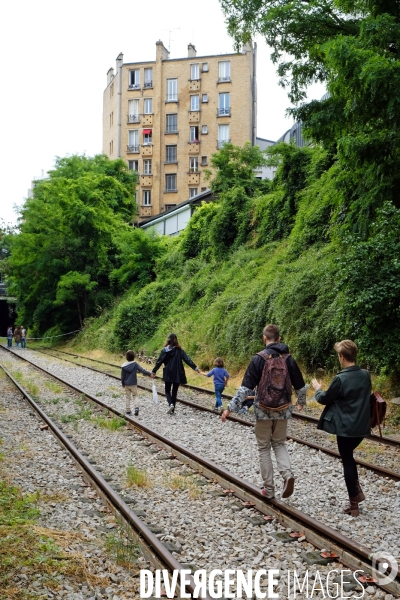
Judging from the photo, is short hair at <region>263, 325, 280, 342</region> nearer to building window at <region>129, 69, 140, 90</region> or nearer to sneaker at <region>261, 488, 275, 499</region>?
sneaker at <region>261, 488, 275, 499</region>

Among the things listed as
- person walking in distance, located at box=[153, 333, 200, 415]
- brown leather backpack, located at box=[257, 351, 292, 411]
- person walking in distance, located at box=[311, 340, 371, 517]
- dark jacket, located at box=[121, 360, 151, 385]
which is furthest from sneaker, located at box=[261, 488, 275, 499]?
dark jacket, located at box=[121, 360, 151, 385]

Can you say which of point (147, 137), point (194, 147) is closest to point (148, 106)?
point (147, 137)

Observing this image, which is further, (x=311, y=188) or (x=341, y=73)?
(x=311, y=188)

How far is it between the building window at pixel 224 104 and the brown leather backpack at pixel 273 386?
185 ft

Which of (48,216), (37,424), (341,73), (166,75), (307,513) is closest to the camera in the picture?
(307,513)

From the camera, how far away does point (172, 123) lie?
202 feet

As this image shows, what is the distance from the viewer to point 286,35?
15336 mm

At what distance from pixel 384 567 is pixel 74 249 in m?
41.9

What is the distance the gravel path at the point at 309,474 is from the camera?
6594 millimetres

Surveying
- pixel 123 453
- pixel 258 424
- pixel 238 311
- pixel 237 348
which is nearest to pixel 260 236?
pixel 238 311

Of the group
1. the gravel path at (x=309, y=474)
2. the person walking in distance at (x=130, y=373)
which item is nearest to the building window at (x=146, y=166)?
the gravel path at (x=309, y=474)

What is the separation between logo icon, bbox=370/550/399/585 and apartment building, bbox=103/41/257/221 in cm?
5554

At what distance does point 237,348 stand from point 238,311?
6.53 ft

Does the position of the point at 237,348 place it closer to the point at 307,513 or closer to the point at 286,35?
the point at 286,35
